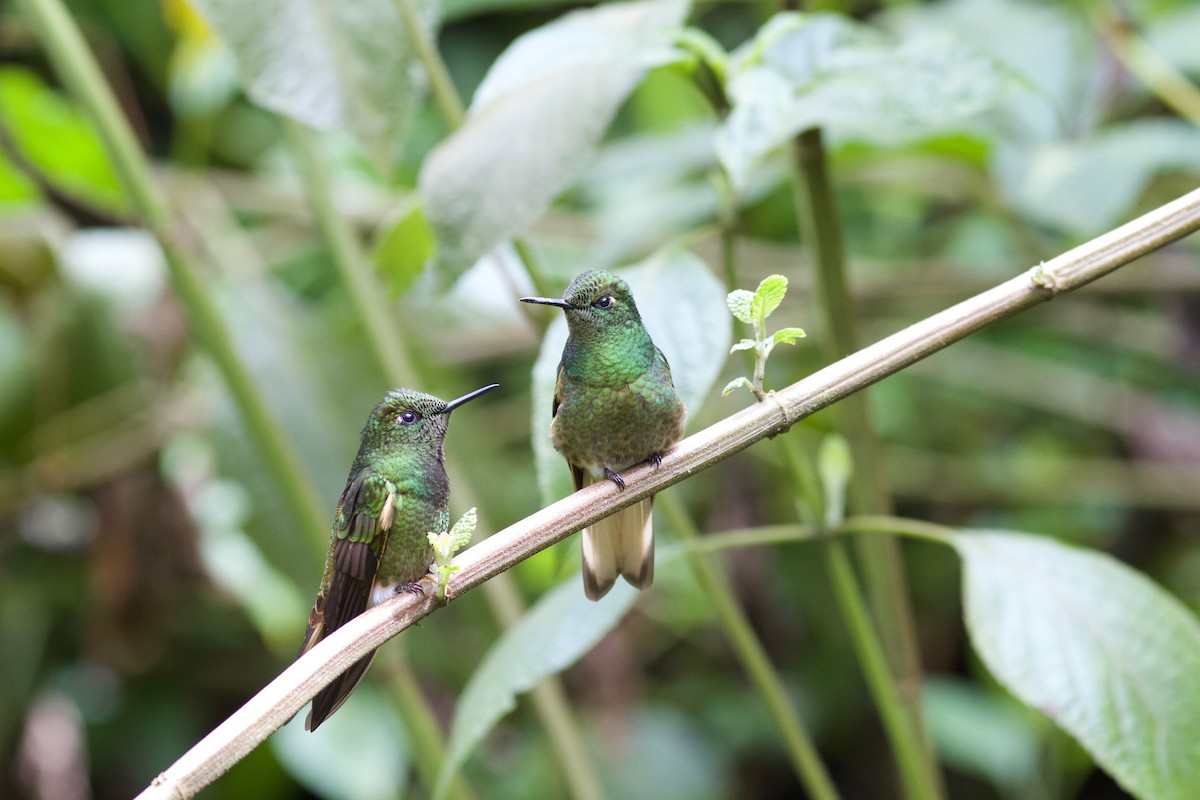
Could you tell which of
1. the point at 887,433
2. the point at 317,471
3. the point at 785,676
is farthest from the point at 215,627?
the point at 887,433

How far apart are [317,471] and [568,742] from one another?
21.0 inches

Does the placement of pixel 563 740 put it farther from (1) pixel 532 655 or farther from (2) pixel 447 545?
(2) pixel 447 545

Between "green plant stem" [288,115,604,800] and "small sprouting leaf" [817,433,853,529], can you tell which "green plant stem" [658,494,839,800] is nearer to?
"small sprouting leaf" [817,433,853,529]

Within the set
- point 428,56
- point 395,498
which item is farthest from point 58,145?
point 395,498

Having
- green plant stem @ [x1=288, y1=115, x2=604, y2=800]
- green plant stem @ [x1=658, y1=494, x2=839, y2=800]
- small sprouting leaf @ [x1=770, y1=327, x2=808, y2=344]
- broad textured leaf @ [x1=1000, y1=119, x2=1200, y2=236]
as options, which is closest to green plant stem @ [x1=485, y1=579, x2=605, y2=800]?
green plant stem @ [x1=288, y1=115, x2=604, y2=800]

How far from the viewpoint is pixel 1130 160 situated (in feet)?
5.74

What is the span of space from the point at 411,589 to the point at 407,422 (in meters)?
0.12

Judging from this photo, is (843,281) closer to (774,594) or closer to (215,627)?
(774,594)

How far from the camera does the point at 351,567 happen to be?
2.25 ft

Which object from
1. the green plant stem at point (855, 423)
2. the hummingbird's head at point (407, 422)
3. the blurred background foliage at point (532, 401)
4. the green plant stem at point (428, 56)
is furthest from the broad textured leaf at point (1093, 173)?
the hummingbird's head at point (407, 422)

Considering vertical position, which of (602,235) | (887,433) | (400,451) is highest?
(400,451)

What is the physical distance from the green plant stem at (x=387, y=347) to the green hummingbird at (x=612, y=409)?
0.54 m

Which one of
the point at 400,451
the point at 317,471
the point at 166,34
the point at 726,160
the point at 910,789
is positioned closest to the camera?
the point at 400,451

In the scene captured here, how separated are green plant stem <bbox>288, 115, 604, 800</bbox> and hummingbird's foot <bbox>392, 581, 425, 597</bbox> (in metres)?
0.56
